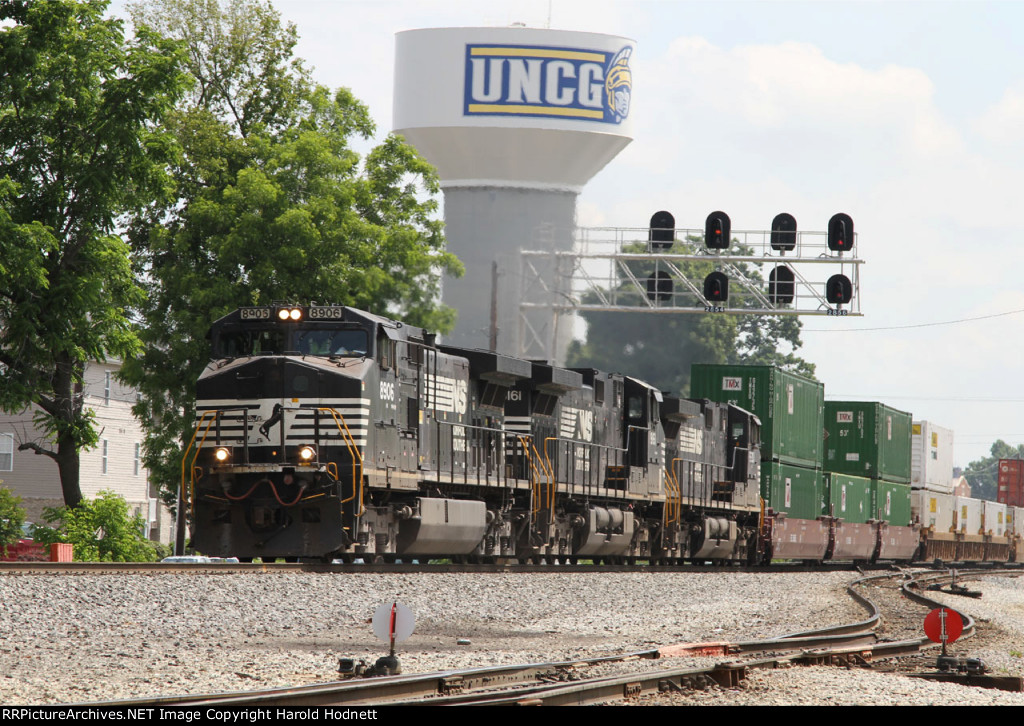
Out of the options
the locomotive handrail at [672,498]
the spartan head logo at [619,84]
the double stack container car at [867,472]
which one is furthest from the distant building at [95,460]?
the locomotive handrail at [672,498]

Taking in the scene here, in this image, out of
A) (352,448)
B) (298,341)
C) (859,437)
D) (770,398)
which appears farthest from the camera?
(859,437)

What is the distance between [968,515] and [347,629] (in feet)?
144

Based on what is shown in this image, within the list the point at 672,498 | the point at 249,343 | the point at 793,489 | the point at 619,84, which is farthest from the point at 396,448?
the point at 619,84

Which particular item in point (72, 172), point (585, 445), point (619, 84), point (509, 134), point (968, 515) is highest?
point (619, 84)

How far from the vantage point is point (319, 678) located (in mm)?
9656

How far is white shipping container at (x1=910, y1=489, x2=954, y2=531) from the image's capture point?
47094 millimetres

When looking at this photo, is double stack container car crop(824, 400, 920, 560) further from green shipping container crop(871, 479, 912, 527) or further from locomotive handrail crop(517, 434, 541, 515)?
locomotive handrail crop(517, 434, 541, 515)

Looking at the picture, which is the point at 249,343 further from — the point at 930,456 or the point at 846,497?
the point at 930,456

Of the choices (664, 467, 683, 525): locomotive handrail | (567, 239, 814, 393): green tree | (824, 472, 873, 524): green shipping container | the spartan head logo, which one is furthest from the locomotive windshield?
(567, 239, 814, 393): green tree

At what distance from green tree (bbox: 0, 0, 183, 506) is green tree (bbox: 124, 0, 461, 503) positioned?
3.91 m

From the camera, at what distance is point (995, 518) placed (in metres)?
57.8
